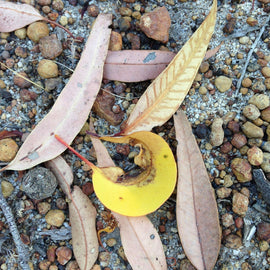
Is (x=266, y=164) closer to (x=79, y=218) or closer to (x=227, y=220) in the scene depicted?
Result: (x=227, y=220)

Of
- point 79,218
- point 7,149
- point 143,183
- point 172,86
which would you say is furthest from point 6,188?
point 172,86

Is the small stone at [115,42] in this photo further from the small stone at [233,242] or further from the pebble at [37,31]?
the small stone at [233,242]

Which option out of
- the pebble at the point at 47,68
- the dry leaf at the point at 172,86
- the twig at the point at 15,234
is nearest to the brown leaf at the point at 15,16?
the pebble at the point at 47,68

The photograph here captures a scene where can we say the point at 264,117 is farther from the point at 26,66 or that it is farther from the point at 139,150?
the point at 26,66

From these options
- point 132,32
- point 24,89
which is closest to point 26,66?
point 24,89

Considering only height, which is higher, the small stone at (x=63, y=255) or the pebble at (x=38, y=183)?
the pebble at (x=38, y=183)

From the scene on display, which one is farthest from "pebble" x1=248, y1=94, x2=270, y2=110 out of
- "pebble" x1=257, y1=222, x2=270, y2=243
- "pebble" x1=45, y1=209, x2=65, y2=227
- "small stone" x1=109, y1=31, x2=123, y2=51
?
"pebble" x1=45, y1=209, x2=65, y2=227

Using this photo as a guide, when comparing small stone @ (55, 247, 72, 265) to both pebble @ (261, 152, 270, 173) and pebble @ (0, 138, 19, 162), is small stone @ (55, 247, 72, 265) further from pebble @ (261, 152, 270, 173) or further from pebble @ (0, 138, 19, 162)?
pebble @ (261, 152, 270, 173)
